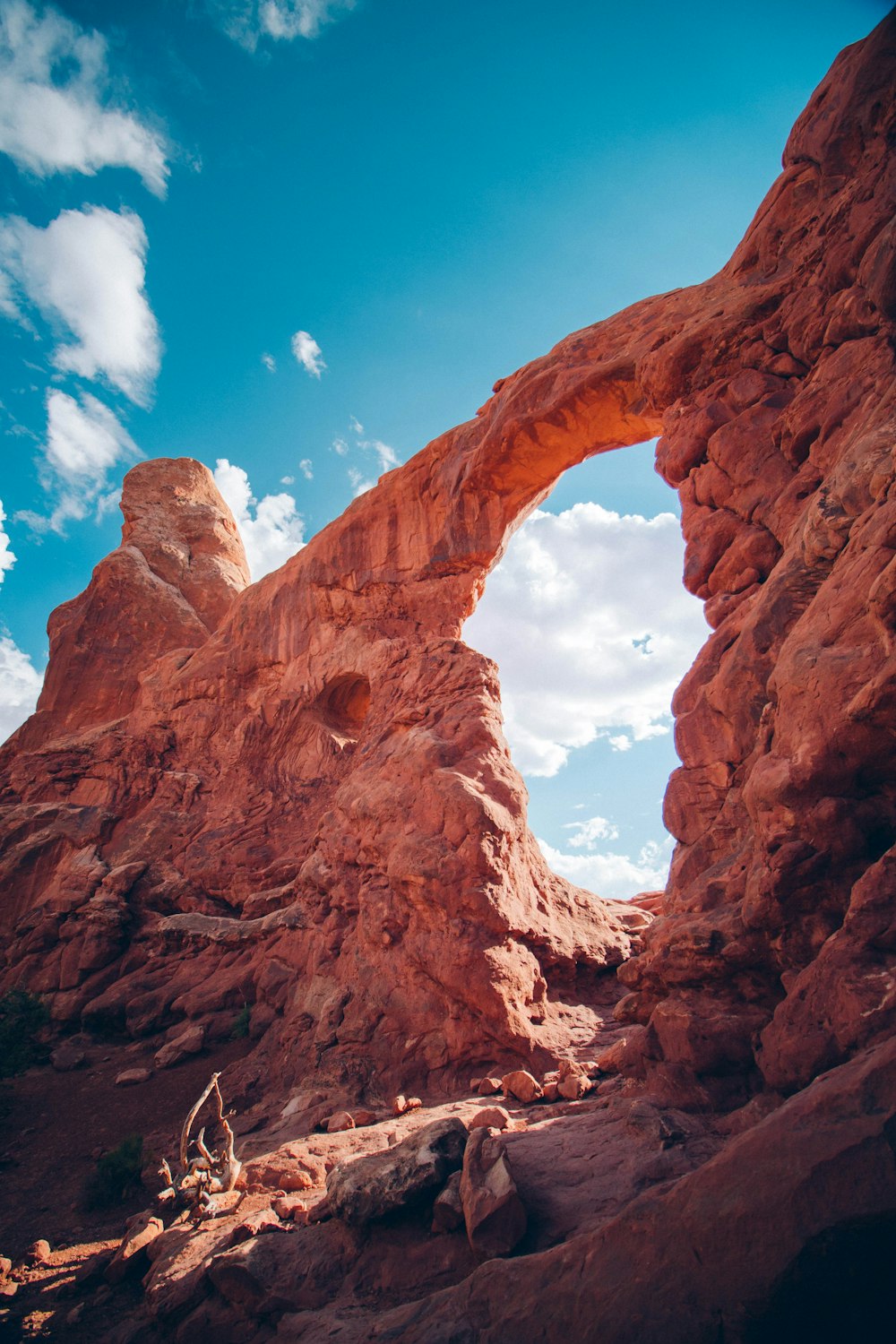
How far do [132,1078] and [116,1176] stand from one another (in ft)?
11.6

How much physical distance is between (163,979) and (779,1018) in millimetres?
15232

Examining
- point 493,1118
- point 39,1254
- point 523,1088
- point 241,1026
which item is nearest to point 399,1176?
point 493,1118

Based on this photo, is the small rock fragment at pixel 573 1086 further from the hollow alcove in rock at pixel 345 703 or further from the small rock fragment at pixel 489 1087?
the hollow alcove in rock at pixel 345 703

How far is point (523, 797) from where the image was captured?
1328 centimetres

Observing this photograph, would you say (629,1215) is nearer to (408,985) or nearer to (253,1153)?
(253,1153)

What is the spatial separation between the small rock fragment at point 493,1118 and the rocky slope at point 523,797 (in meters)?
1.63

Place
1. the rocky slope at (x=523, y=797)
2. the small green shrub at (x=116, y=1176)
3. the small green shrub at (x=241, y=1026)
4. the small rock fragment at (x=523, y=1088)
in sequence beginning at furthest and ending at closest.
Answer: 1. the small green shrub at (x=241, y=1026)
2. the small green shrub at (x=116, y=1176)
3. the small rock fragment at (x=523, y=1088)
4. the rocky slope at (x=523, y=797)

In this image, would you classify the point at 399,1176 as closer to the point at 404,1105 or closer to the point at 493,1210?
the point at 493,1210

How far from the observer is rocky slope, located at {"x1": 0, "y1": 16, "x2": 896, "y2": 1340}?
485cm

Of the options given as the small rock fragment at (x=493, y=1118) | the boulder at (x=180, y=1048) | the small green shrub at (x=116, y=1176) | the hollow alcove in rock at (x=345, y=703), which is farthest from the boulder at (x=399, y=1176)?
the hollow alcove in rock at (x=345, y=703)

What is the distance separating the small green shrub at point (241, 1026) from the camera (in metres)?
14.0

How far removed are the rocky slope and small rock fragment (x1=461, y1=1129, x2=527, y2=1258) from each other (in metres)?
0.56

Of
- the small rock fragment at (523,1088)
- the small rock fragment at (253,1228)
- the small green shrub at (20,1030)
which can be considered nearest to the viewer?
the small rock fragment at (253,1228)

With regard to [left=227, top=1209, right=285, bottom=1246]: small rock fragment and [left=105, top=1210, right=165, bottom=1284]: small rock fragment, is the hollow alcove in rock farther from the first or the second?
[left=227, top=1209, right=285, bottom=1246]: small rock fragment
